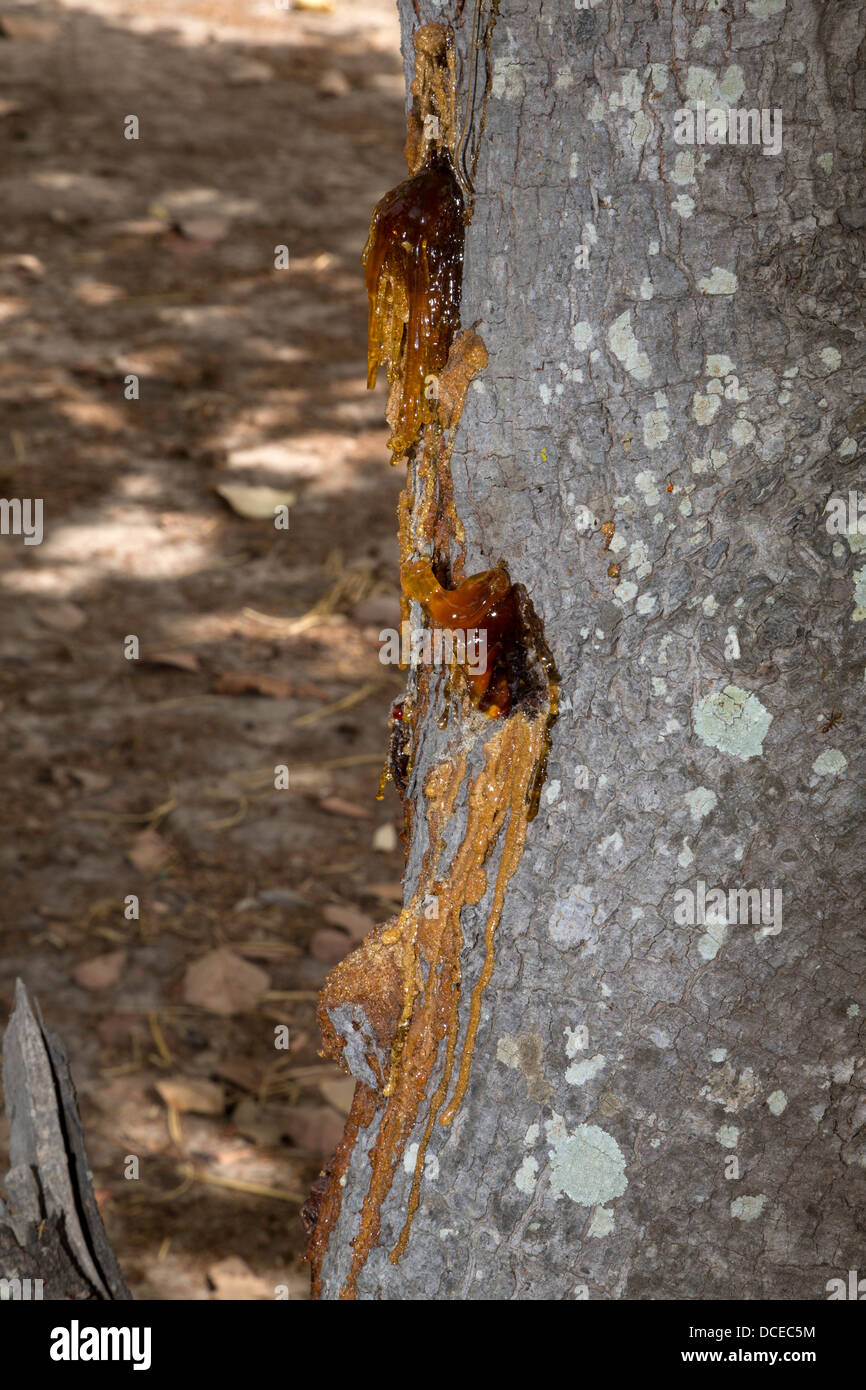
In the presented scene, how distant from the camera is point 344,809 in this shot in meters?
3.15

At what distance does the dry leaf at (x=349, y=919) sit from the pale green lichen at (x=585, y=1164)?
1.69 m

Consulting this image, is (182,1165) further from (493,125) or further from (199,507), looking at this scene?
(199,507)

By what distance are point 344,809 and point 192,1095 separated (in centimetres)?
86

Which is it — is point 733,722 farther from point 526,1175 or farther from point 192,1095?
point 192,1095

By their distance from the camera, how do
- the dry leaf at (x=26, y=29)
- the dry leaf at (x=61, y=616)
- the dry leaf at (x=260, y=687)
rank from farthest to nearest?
the dry leaf at (x=26, y=29), the dry leaf at (x=61, y=616), the dry leaf at (x=260, y=687)

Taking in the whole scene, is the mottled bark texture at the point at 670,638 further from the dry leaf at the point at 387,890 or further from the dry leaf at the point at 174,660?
the dry leaf at the point at 174,660

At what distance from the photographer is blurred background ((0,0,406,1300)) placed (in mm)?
2469

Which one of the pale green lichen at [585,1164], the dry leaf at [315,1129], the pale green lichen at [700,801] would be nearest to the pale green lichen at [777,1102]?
the pale green lichen at [585,1164]

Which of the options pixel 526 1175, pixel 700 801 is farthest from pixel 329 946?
pixel 700 801

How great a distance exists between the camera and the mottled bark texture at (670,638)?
993mm

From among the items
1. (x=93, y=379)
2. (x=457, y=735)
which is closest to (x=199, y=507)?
(x=93, y=379)

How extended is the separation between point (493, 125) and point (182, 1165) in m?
1.90

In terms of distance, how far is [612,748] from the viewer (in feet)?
3.56

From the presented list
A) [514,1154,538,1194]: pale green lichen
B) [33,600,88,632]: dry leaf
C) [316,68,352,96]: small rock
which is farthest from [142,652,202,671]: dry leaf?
[316,68,352,96]: small rock
